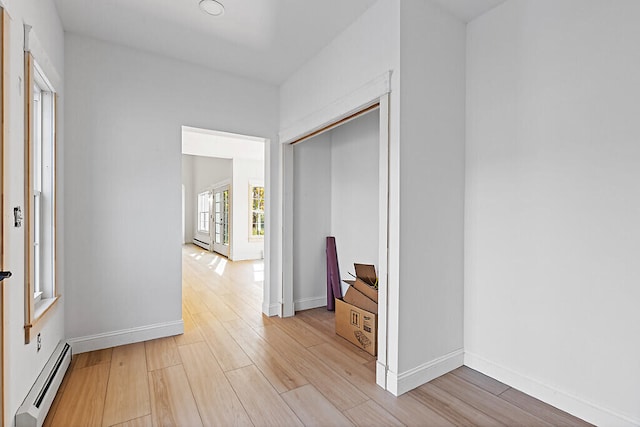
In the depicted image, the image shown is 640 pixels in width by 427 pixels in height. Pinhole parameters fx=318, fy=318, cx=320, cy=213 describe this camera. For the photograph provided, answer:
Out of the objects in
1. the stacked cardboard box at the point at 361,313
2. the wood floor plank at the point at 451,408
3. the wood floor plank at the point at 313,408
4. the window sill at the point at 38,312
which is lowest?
the wood floor plank at the point at 313,408

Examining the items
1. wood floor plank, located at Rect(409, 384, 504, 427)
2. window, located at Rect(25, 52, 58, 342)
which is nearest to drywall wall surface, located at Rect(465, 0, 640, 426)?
wood floor plank, located at Rect(409, 384, 504, 427)

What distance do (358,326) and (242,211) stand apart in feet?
19.1

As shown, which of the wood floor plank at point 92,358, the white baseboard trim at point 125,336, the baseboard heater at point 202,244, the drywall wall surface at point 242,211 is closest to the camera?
the wood floor plank at point 92,358

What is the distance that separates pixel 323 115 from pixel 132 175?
1802 mm

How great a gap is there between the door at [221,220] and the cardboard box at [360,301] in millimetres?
5699

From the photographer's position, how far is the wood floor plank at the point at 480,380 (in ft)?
6.86

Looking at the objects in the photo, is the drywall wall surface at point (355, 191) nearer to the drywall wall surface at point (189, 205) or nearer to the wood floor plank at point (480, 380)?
the wood floor plank at point (480, 380)

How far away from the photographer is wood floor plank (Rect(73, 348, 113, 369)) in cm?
244

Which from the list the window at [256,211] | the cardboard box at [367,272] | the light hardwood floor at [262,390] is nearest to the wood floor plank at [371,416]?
the light hardwood floor at [262,390]

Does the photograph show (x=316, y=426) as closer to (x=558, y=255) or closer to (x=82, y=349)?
(x=558, y=255)

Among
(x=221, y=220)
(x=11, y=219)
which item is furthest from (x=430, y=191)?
(x=221, y=220)

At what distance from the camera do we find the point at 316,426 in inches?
68.5

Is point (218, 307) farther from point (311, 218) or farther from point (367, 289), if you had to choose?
point (367, 289)

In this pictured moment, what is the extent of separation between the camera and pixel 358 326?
9.16 feet
